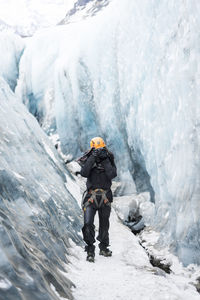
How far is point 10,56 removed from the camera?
25.0m

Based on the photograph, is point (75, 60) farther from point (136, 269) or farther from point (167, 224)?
point (136, 269)

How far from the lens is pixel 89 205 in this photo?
4.91 m

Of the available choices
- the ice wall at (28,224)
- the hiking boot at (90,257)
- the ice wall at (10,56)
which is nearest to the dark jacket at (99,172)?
the hiking boot at (90,257)

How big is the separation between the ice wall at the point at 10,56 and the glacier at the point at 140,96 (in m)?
2.59

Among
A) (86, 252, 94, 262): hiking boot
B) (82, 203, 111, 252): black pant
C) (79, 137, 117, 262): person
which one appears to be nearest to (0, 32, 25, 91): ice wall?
(79, 137, 117, 262): person

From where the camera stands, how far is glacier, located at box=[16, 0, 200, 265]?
6.22 meters

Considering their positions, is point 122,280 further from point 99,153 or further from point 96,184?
point 99,153

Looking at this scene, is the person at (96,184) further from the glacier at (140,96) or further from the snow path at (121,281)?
the glacier at (140,96)

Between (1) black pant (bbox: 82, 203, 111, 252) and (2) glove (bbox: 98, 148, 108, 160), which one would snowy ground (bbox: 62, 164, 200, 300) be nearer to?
(1) black pant (bbox: 82, 203, 111, 252)

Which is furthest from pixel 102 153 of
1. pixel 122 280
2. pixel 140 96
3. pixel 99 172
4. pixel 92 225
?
pixel 140 96

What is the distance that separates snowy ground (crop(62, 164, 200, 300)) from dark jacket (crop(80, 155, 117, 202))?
1.05 metres

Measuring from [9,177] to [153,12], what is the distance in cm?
708

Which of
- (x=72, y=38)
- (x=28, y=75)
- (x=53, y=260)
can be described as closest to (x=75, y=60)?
(x=72, y=38)

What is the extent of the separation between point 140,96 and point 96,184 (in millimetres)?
6070
